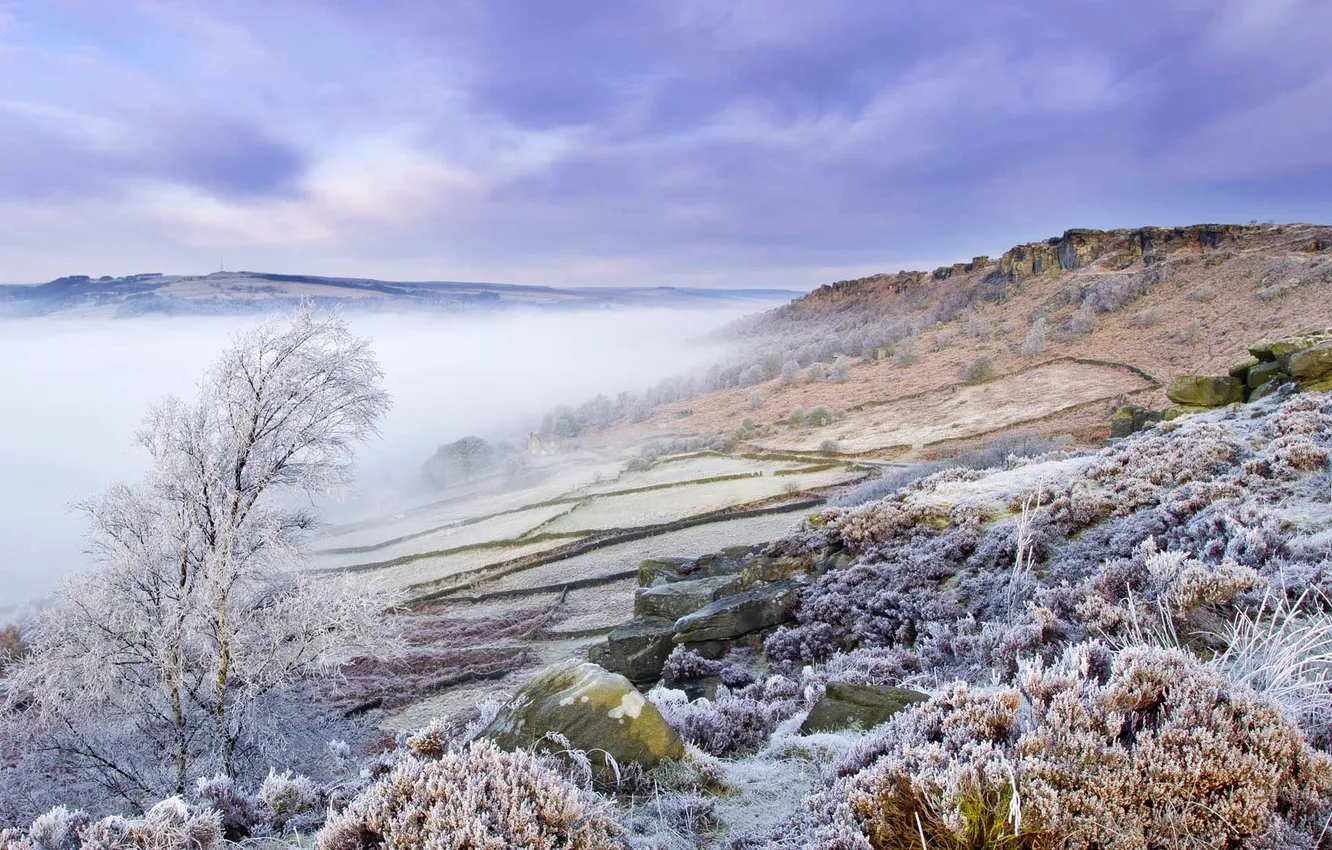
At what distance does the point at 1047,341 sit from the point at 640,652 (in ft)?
164

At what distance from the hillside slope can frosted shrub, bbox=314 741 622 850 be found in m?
30.3

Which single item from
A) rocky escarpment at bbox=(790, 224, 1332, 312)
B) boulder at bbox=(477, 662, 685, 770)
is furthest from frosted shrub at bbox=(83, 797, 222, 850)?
rocky escarpment at bbox=(790, 224, 1332, 312)

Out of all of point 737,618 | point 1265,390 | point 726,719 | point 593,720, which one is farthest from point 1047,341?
point 593,720

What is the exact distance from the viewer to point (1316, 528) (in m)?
7.36

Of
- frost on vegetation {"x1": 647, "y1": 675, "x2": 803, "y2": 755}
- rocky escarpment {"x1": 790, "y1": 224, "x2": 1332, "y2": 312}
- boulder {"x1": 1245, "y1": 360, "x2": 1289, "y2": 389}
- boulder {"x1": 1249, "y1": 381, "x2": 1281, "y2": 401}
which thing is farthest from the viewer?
rocky escarpment {"x1": 790, "y1": 224, "x2": 1332, "y2": 312}

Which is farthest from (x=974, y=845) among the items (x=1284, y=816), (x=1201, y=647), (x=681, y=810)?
(x=1201, y=647)

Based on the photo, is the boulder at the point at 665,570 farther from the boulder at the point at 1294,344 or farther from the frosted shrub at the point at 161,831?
the boulder at the point at 1294,344

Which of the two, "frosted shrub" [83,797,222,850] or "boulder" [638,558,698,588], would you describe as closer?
"frosted shrub" [83,797,222,850]

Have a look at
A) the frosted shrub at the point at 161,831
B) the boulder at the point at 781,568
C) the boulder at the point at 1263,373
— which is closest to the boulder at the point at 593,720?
the frosted shrub at the point at 161,831

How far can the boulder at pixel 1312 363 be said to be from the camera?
17.3 meters

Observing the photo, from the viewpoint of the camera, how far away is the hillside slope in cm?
3759

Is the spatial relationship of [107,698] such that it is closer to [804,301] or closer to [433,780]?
[433,780]

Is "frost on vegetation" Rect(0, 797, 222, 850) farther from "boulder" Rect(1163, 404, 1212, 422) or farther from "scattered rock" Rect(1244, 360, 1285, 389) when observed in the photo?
"scattered rock" Rect(1244, 360, 1285, 389)

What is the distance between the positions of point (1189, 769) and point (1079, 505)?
8.66 metres
